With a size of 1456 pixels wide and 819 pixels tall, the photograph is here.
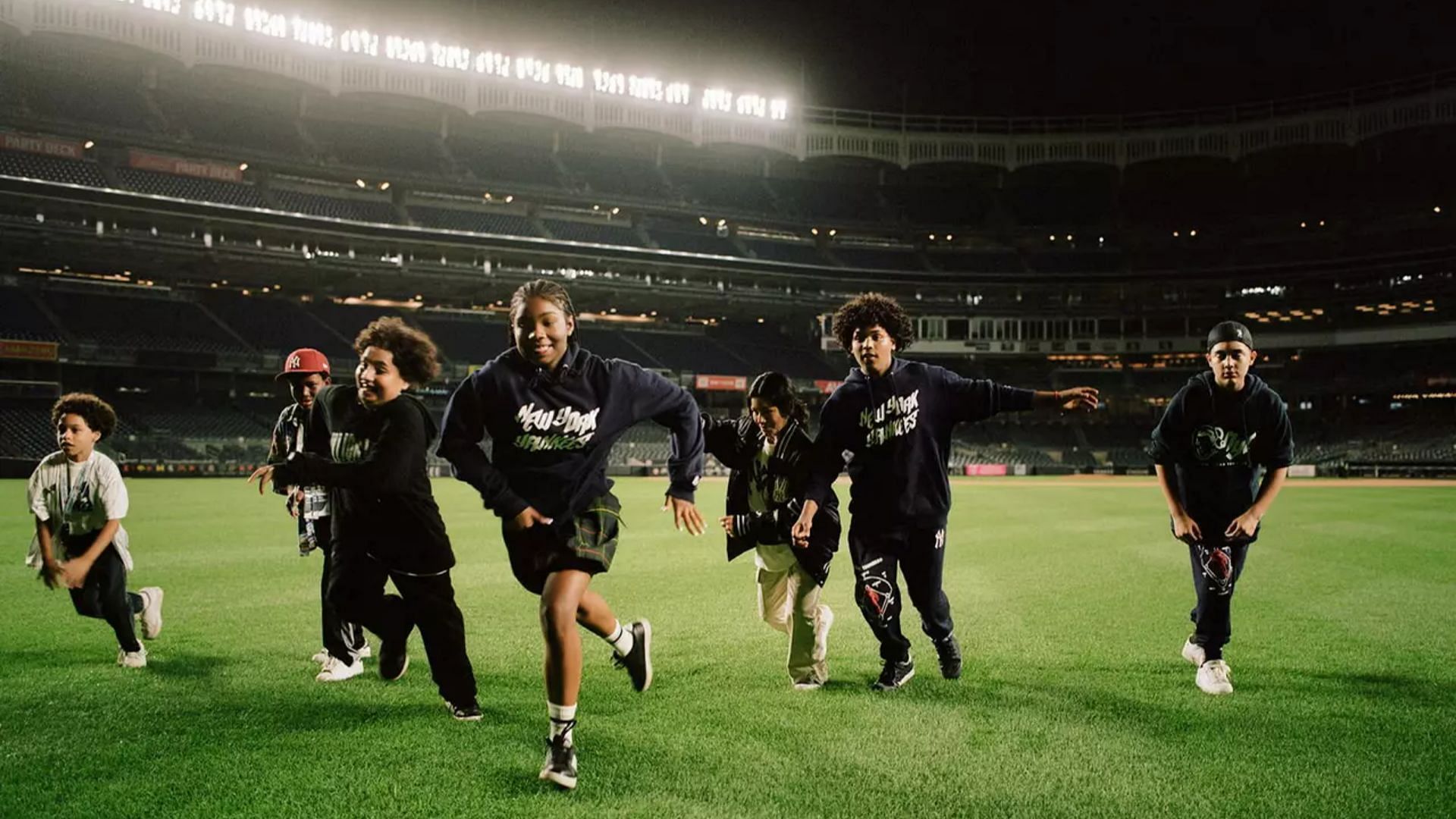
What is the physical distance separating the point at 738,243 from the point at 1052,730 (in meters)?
52.3

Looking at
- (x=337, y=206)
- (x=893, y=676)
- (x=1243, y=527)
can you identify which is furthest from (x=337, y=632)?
(x=337, y=206)

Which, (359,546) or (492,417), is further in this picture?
(359,546)

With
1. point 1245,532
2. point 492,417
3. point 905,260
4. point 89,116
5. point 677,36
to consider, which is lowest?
point 1245,532

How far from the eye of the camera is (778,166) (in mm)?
59094

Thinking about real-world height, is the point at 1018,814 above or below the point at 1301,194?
below

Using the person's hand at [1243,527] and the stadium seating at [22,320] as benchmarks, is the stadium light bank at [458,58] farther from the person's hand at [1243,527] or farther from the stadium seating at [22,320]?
the person's hand at [1243,527]

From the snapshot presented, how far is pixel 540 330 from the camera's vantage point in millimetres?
4605

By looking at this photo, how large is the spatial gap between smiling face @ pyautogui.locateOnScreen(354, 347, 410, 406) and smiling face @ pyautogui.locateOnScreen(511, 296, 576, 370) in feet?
3.15

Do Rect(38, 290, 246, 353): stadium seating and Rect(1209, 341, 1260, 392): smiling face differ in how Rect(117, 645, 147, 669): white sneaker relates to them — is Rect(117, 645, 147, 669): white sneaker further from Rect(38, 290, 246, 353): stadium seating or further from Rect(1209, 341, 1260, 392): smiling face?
Rect(38, 290, 246, 353): stadium seating

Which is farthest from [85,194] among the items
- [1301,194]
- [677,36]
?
[1301,194]

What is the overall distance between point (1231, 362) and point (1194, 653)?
199 cm

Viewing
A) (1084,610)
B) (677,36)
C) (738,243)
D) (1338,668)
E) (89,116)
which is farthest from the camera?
(738,243)

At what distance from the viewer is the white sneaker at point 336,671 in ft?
19.5

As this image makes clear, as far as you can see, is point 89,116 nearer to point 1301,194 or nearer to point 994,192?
point 994,192
